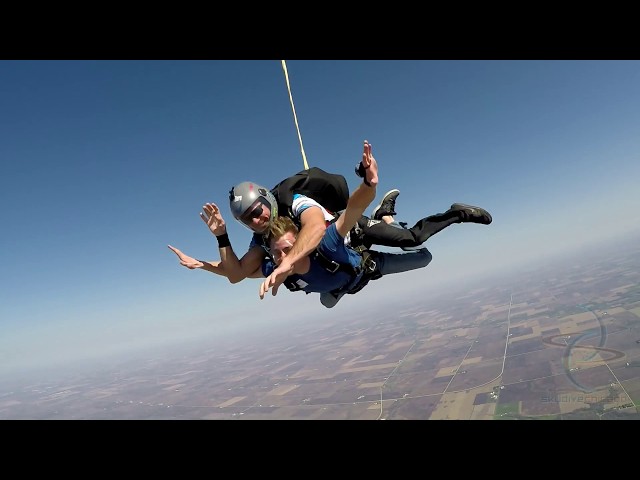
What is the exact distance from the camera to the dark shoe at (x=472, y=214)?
8.95 feet

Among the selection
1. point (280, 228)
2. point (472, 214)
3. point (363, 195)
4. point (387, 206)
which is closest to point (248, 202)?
point (280, 228)

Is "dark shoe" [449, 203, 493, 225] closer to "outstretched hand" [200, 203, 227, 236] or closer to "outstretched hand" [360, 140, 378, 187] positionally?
"outstretched hand" [360, 140, 378, 187]

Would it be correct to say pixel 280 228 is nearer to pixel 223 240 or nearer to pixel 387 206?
pixel 223 240

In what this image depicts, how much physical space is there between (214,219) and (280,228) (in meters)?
0.46

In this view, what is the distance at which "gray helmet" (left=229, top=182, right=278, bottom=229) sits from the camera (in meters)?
2.14

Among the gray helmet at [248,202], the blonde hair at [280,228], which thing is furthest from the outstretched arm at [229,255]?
the blonde hair at [280,228]

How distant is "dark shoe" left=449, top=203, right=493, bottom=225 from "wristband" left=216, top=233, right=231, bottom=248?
1.82 meters

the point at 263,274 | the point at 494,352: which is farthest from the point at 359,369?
the point at 263,274

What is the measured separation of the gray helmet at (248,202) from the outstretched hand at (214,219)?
0.14m

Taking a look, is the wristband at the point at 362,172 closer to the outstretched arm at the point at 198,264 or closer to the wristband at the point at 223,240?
the wristband at the point at 223,240

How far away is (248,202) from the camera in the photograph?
2.15m
